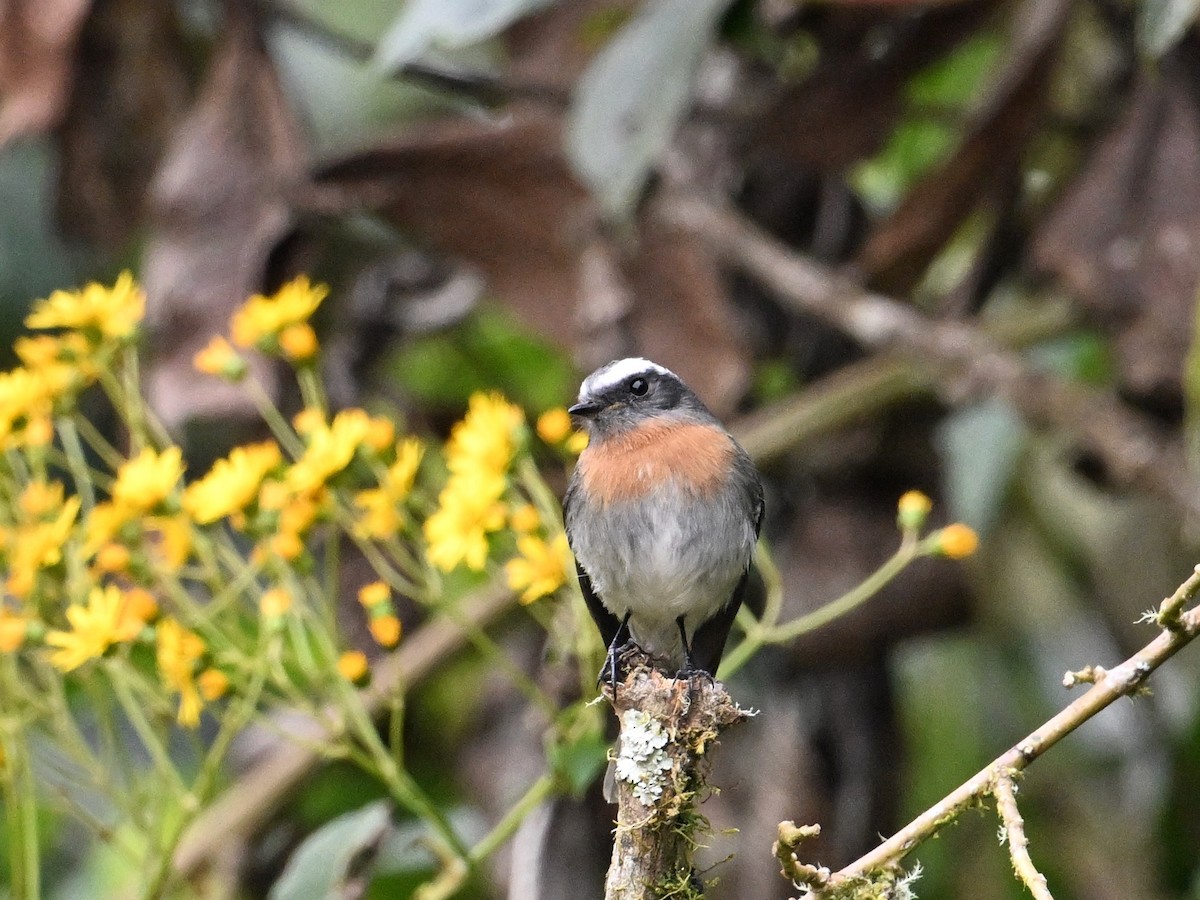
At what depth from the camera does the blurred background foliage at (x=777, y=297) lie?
11.4ft

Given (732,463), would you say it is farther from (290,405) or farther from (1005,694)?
(1005,694)

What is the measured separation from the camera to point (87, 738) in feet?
14.6

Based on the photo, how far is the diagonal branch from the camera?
336 cm

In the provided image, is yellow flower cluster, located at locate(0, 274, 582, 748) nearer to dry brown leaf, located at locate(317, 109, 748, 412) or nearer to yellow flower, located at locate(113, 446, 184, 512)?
yellow flower, located at locate(113, 446, 184, 512)

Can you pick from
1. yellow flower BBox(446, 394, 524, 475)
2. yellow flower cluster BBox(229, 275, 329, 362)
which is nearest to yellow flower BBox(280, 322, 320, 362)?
yellow flower cluster BBox(229, 275, 329, 362)

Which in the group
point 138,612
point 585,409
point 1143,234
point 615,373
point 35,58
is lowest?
point 138,612

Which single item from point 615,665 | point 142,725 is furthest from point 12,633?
point 615,665

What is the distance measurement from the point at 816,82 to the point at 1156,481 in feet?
4.47

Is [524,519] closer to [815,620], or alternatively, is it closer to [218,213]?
[815,620]

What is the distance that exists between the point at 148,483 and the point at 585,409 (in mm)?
1070

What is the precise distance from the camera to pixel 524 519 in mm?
2557

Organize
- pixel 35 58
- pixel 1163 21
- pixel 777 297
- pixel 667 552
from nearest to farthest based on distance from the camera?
pixel 1163 21
pixel 667 552
pixel 35 58
pixel 777 297

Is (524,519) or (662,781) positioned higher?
(524,519)

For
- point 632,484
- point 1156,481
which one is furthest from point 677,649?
point 1156,481
